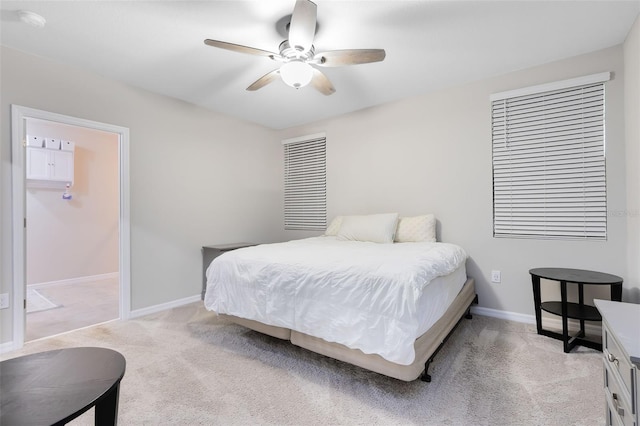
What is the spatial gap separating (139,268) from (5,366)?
6.90 ft

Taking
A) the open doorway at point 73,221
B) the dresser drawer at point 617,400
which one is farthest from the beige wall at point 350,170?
the dresser drawer at point 617,400

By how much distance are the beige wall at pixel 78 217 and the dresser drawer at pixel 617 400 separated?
18.2 ft

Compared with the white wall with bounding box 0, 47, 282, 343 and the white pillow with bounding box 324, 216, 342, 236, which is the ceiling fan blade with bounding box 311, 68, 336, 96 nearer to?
the white pillow with bounding box 324, 216, 342, 236

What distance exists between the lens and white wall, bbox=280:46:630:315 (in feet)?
7.98

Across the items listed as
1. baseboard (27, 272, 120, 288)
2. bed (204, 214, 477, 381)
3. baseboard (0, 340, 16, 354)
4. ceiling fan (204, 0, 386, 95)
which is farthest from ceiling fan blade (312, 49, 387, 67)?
baseboard (27, 272, 120, 288)

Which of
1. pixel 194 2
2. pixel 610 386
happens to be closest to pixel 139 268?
pixel 194 2

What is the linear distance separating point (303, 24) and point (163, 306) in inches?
124

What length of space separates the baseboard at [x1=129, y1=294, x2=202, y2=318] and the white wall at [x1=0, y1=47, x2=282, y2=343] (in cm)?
4

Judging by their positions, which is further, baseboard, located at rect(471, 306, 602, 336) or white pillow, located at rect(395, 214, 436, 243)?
white pillow, located at rect(395, 214, 436, 243)

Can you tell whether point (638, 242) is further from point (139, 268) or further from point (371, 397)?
point (139, 268)

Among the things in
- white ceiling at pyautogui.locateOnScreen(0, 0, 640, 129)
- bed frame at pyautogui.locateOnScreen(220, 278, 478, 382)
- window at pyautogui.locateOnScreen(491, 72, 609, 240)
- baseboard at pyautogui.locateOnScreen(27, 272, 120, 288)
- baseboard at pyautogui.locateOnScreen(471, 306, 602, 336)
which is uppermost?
white ceiling at pyautogui.locateOnScreen(0, 0, 640, 129)

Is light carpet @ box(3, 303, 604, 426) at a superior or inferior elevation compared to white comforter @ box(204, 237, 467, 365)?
inferior

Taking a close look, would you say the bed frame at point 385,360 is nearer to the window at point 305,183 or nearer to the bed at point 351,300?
the bed at point 351,300

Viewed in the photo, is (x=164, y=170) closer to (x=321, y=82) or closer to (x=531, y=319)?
(x=321, y=82)
